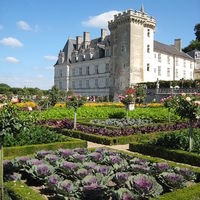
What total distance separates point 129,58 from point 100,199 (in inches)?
1561

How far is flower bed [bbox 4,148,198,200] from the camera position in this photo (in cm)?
543

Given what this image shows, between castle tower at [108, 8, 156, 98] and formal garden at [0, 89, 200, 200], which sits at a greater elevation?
castle tower at [108, 8, 156, 98]

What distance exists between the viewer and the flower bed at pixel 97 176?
17.8ft

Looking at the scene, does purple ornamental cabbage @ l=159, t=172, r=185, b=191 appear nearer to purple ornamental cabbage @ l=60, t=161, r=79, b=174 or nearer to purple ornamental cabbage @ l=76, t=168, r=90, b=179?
purple ornamental cabbage @ l=76, t=168, r=90, b=179

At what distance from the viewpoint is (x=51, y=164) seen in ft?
23.6

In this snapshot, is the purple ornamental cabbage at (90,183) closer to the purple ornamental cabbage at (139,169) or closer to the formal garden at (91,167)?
the formal garden at (91,167)

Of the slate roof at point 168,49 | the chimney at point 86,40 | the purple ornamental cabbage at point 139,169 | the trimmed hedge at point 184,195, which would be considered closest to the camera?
the trimmed hedge at point 184,195

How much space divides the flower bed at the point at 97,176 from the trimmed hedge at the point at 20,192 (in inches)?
14.6

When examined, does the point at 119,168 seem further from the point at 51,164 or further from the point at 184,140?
the point at 184,140

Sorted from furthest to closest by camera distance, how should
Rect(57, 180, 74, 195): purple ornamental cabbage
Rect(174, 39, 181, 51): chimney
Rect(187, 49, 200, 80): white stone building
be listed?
Rect(187, 49, 200, 80): white stone building → Rect(174, 39, 181, 51): chimney → Rect(57, 180, 74, 195): purple ornamental cabbage

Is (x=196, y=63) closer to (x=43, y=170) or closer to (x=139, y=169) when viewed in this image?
(x=139, y=169)

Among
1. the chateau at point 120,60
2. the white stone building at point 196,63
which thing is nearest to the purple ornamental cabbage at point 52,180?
the chateau at point 120,60

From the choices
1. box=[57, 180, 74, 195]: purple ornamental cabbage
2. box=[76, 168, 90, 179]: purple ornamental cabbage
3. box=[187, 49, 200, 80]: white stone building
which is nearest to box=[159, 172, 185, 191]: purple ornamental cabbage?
box=[76, 168, 90, 179]: purple ornamental cabbage

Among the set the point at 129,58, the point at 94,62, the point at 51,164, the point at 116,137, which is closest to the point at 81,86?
the point at 94,62
